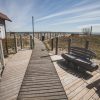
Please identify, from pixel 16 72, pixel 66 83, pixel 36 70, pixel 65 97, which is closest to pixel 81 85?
pixel 66 83

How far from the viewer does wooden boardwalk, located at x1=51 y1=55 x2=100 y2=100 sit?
12.7 ft

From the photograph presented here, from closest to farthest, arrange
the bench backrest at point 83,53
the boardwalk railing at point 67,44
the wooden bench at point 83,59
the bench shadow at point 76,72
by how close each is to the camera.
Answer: the wooden bench at point 83,59 < the bench shadow at point 76,72 < the bench backrest at point 83,53 < the boardwalk railing at point 67,44

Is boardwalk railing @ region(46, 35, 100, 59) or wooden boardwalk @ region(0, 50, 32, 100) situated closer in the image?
wooden boardwalk @ region(0, 50, 32, 100)

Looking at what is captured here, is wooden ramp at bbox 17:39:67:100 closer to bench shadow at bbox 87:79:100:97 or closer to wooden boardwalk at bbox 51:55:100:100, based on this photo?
wooden boardwalk at bbox 51:55:100:100

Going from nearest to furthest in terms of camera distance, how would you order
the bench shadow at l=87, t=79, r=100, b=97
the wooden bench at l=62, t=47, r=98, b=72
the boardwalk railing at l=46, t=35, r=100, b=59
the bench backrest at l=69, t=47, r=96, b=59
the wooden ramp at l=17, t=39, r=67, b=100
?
the wooden ramp at l=17, t=39, r=67, b=100 → the bench shadow at l=87, t=79, r=100, b=97 → the wooden bench at l=62, t=47, r=98, b=72 → the bench backrest at l=69, t=47, r=96, b=59 → the boardwalk railing at l=46, t=35, r=100, b=59

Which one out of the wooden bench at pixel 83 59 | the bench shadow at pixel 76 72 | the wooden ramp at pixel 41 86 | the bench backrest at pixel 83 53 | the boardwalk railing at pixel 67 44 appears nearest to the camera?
the wooden ramp at pixel 41 86

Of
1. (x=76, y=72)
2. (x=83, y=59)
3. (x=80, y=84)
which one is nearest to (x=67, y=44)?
(x=83, y=59)

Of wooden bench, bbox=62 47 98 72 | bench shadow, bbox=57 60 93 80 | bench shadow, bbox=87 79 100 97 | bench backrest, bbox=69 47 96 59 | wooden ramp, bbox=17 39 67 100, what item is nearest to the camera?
wooden ramp, bbox=17 39 67 100

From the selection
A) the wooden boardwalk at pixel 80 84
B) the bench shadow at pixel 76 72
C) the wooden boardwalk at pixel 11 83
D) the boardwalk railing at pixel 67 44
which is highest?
the boardwalk railing at pixel 67 44

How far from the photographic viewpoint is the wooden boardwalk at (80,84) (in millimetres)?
3866

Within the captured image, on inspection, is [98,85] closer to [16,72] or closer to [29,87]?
[29,87]

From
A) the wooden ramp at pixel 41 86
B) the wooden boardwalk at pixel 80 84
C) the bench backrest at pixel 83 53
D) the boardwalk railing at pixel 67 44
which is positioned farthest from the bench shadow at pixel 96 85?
the boardwalk railing at pixel 67 44

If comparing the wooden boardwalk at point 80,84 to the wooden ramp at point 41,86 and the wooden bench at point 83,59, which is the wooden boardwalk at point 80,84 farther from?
the wooden bench at point 83,59

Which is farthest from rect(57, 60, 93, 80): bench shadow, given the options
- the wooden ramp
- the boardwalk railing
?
the boardwalk railing
